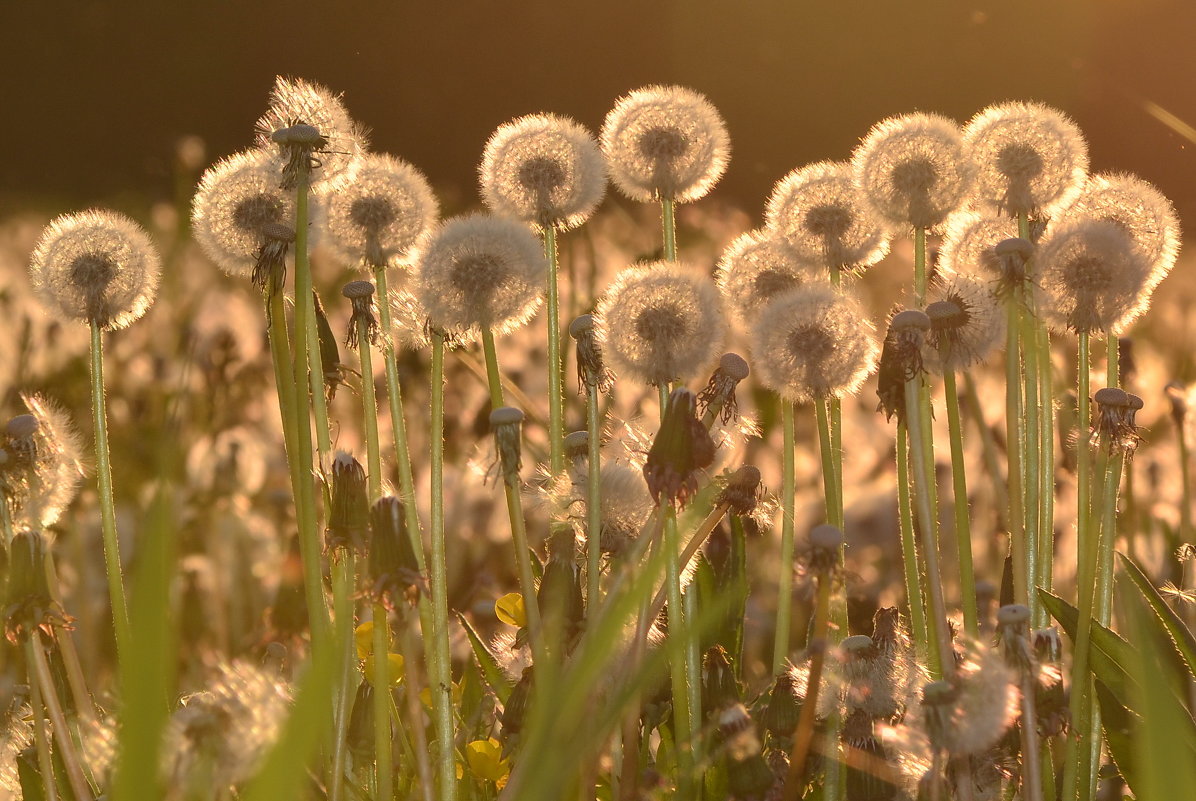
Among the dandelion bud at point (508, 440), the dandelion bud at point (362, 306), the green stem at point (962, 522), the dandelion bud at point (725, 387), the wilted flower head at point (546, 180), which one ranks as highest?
the wilted flower head at point (546, 180)

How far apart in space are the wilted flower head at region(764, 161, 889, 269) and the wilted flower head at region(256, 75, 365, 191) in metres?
0.64

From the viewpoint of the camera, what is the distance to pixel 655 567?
801 millimetres

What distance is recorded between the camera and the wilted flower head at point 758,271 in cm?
197

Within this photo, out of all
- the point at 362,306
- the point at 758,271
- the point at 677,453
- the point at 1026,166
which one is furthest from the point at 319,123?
the point at 1026,166

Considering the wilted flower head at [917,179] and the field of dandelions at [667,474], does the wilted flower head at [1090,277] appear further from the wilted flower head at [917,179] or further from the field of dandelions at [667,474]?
the wilted flower head at [917,179]

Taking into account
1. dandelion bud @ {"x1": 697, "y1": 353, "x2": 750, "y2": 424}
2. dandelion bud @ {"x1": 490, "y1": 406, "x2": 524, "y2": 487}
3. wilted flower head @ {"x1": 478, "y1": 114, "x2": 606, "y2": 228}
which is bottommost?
dandelion bud @ {"x1": 490, "y1": 406, "x2": 524, "y2": 487}

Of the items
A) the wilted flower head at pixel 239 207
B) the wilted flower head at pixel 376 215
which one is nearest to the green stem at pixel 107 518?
the wilted flower head at pixel 239 207

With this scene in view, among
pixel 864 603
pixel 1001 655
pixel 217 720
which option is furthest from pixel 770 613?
pixel 217 720

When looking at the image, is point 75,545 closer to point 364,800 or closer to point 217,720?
point 364,800

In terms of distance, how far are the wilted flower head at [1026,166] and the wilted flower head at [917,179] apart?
26 millimetres

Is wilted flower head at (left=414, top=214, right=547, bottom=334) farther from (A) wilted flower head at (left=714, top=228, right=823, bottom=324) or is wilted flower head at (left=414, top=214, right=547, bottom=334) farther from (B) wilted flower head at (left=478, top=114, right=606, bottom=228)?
(A) wilted flower head at (left=714, top=228, right=823, bottom=324)

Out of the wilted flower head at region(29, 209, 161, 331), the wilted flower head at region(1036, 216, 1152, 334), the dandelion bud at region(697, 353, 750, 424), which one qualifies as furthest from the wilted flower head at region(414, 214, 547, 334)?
the wilted flower head at region(1036, 216, 1152, 334)

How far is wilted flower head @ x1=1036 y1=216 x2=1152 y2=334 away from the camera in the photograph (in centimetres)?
175

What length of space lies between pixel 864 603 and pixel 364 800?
120 centimetres
